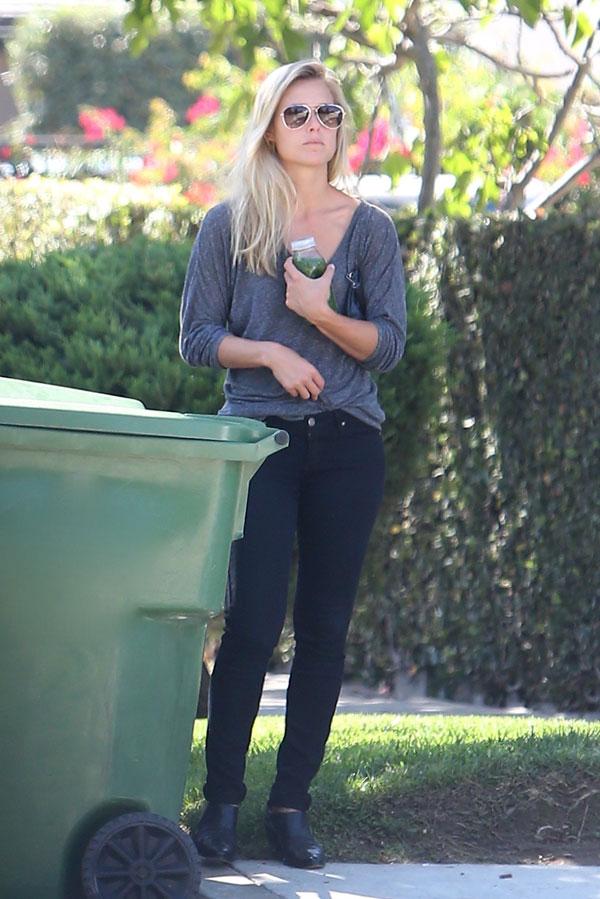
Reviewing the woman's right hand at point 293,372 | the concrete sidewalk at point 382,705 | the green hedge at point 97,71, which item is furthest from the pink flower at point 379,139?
the green hedge at point 97,71

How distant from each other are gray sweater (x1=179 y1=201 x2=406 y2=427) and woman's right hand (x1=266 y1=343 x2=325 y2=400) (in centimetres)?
8

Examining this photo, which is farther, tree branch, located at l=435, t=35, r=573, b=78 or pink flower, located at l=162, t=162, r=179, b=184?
pink flower, located at l=162, t=162, r=179, b=184

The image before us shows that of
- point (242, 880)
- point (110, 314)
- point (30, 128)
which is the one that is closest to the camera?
point (242, 880)

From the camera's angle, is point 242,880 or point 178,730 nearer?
point 178,730

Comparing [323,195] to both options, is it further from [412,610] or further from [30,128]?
[30,128]

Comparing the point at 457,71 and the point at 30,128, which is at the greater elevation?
the point at 30,128

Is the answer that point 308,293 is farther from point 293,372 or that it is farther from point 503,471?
point 503,471

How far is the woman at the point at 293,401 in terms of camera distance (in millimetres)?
3729

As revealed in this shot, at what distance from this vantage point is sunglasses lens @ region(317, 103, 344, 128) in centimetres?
377

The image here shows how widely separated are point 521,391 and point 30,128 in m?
28.2

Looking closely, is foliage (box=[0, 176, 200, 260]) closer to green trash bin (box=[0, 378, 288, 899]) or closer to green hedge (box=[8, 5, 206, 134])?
green trash bin (box=[0, 378, 288, 899])

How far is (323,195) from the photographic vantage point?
12.8ft

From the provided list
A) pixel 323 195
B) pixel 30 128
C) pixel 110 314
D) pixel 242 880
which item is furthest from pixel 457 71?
pixel 30 128

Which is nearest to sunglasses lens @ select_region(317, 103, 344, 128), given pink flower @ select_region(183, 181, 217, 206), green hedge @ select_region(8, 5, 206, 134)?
pink flower @ select_region(183, 181, 217, 206)
